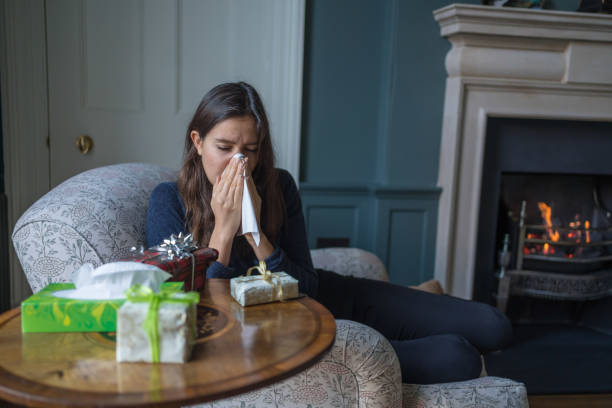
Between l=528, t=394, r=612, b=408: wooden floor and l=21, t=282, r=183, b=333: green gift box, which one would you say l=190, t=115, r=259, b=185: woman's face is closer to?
l=21, t=282, r=183, b=333: green gift box

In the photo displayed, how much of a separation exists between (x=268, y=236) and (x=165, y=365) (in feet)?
2.33

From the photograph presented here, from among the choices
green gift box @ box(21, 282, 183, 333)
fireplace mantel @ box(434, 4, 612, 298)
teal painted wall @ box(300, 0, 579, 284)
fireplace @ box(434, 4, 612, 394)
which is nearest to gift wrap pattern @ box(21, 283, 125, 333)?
green gift box @ box(21, 282, 183, 333)

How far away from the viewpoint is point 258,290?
799 mm

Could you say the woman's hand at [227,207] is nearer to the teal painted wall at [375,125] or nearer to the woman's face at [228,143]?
the woman's face at [228,143]

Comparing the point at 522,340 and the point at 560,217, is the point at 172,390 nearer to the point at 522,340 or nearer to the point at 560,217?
the point at 522,340

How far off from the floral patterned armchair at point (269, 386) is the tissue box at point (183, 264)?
0.22 meters

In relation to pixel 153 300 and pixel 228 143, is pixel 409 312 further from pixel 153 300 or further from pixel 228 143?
pixel 153 300

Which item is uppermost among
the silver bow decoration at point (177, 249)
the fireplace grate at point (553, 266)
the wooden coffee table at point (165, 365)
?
the silver bow decoration at point (177, 249)

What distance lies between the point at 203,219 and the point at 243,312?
49 centimetres

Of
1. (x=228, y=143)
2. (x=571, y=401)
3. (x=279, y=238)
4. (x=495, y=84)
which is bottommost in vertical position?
(x=571, y=401)

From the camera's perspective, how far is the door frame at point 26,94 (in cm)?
202

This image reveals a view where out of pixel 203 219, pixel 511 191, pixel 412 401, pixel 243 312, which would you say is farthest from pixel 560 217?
pixel 243 312

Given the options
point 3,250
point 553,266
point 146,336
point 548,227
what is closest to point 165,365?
point 146,336

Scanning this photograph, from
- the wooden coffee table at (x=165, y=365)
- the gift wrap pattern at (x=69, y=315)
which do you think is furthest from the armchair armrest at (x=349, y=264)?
the gift wrap pattern at (x=69, y=315)
